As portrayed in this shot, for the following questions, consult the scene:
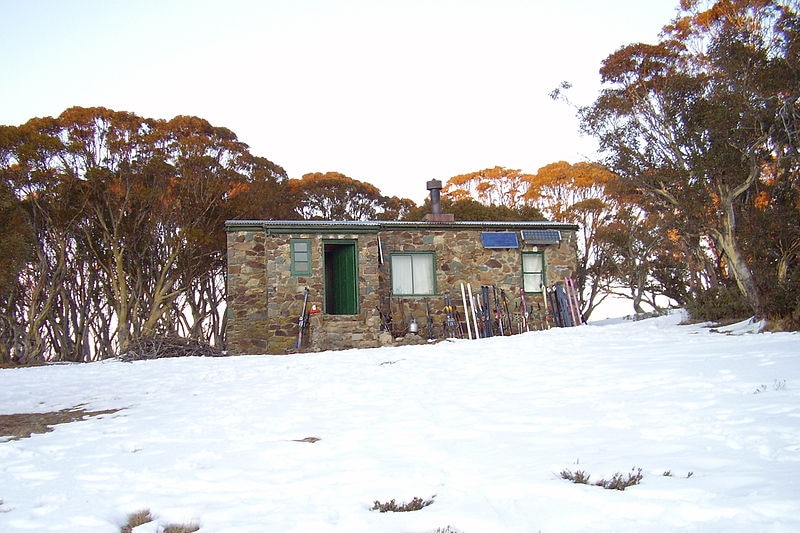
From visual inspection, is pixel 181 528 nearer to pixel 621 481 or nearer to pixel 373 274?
pixel 621 481

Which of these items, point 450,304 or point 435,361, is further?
point 450,304

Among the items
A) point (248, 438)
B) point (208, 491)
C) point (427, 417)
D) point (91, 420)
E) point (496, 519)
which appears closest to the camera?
point (496, 519)

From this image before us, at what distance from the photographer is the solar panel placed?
17.2m

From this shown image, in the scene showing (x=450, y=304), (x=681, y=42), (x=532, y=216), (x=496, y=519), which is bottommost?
(x=496, y=519)

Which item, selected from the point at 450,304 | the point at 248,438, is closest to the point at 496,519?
the point at 248,438

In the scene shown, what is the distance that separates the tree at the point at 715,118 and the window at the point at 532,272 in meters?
3.55

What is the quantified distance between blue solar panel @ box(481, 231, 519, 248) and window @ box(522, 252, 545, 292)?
1.67ft

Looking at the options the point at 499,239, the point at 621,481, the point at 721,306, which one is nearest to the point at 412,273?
the point at 499,239

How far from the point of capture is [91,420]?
19.6 feet

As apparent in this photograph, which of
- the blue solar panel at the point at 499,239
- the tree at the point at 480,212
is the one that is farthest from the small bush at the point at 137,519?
the tree at the point at 480,212

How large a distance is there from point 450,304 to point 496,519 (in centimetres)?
1368

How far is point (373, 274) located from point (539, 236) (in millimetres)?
4704

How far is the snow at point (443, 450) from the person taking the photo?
2885 millimetres

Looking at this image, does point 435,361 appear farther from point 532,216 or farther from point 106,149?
point 532,216
